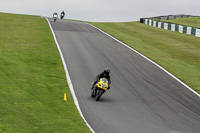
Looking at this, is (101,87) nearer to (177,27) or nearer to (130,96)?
(130,96)

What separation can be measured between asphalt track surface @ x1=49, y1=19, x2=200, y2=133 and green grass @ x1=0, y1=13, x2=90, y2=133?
2.81ft

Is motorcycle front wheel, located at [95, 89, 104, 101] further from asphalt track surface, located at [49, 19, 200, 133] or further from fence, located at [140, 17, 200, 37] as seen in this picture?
fence, located at [140, 17, 200, 37]

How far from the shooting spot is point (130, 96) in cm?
1717

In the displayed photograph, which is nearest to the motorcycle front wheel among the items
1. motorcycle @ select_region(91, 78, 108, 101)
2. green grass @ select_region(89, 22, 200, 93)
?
motorcycle @ select_region(91, 78, 108, 101)

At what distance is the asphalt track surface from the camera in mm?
13195

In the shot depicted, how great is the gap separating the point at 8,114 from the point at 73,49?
52.1ft

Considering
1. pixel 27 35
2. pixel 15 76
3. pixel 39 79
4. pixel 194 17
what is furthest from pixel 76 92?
pixel 194 17

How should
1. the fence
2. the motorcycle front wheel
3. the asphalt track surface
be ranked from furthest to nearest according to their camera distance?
1. the fence
2. the motorcycle front wheel
3. the asphalt track surface

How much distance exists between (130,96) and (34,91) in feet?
15.3

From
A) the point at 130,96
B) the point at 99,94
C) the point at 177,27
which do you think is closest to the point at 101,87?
the point at 99,94

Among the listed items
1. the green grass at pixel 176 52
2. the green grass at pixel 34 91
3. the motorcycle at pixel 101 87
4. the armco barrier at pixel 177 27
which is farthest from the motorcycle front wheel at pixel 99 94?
the armco barrier at pixel 177 27

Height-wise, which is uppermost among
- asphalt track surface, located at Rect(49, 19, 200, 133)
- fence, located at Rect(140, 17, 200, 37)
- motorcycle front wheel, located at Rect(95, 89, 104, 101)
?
motorcycle front wheel, located at Rect(95, 89, 104, 101)

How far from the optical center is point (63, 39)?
32062 mm

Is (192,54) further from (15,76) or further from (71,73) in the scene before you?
(15,76)
